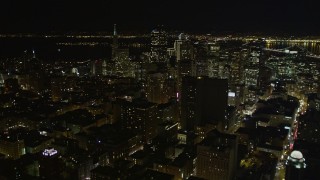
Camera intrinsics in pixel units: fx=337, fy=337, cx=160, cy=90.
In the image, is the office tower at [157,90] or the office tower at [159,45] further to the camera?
the office tower at [159,45]

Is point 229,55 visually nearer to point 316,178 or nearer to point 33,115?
point 33,115

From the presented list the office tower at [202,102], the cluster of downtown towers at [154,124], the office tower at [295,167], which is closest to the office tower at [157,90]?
the cluster of downtown towers at [154,124]

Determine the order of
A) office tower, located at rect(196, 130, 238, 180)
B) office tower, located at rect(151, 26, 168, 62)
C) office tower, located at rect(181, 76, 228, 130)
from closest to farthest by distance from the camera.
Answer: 1. office tower, located at rect(196, 130, 238, 180)
2. office tower, located at rect(181, 76, 228, 130)
3. office tower, located at rect(151, 26, 168, 62)

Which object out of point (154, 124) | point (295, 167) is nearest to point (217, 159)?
point (295, 167)

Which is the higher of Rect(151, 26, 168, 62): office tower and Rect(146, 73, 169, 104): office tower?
Rect(151, 26, 168, 62): office tower

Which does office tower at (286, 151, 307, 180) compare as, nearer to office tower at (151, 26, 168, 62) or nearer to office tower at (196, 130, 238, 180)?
office tower at (196, 130, 238, 180)

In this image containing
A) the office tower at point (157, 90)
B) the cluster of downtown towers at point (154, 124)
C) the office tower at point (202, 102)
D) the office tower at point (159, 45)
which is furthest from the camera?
the office tower at point (159, 45)

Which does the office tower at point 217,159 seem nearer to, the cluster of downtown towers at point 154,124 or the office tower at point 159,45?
the cluster of downtown towers at point 154,124

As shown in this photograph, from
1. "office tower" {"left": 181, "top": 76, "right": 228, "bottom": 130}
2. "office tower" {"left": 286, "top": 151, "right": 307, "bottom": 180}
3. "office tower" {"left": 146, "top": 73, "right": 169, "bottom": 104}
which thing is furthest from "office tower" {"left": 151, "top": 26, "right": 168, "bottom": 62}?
"office tower" {"left": 286, "top": 151, "right": 307, "bottom": 180}
